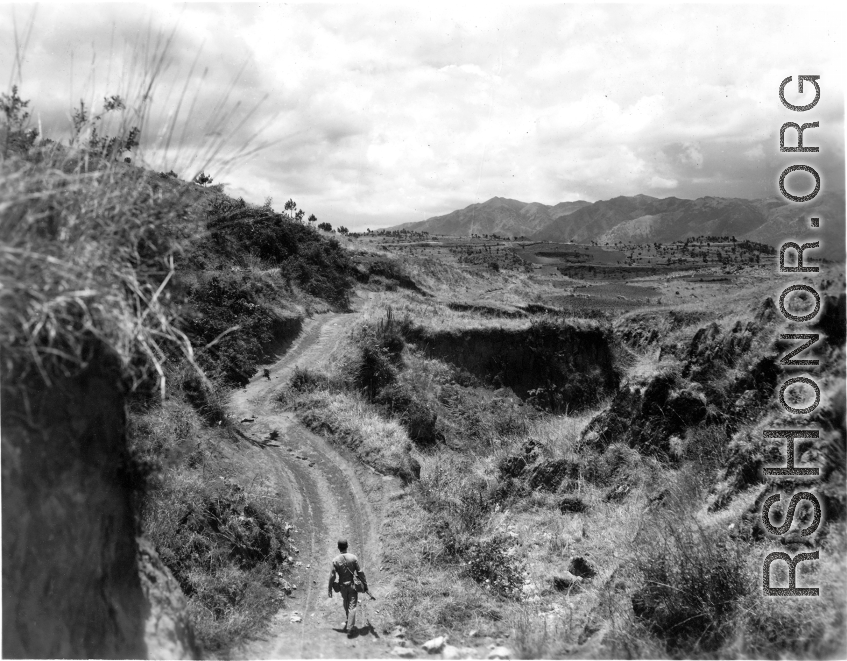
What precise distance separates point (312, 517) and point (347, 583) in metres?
3.41

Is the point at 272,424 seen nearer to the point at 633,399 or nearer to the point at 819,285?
the point at 633,399

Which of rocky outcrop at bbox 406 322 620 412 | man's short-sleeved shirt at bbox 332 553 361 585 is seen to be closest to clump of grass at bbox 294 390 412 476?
man's short-sleeved shirt at bbox 332 553 361 585

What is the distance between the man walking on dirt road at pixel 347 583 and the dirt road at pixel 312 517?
0.22m

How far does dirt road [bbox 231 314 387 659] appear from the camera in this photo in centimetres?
718

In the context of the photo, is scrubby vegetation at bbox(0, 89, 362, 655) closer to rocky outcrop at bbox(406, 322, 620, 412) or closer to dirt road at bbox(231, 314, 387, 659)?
dirt road at bbox(231, 314, 387, 659)

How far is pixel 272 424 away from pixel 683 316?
1813 centimetres

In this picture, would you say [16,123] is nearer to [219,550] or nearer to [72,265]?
[72,265]

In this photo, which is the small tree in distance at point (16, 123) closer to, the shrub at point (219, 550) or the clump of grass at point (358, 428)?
the shrub at point (219, 550)

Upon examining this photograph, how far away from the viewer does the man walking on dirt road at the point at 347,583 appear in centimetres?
746

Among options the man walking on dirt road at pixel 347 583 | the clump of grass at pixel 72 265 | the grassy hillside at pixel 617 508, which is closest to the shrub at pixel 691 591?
the grassy hillside at pixel 617 508

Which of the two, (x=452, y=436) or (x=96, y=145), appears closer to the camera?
(x=96, y=145)

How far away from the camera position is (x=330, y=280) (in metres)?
31.2

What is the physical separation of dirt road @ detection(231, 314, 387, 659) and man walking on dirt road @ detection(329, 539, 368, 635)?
0.73 ft

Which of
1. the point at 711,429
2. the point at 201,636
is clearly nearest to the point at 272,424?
the point at 201,636
